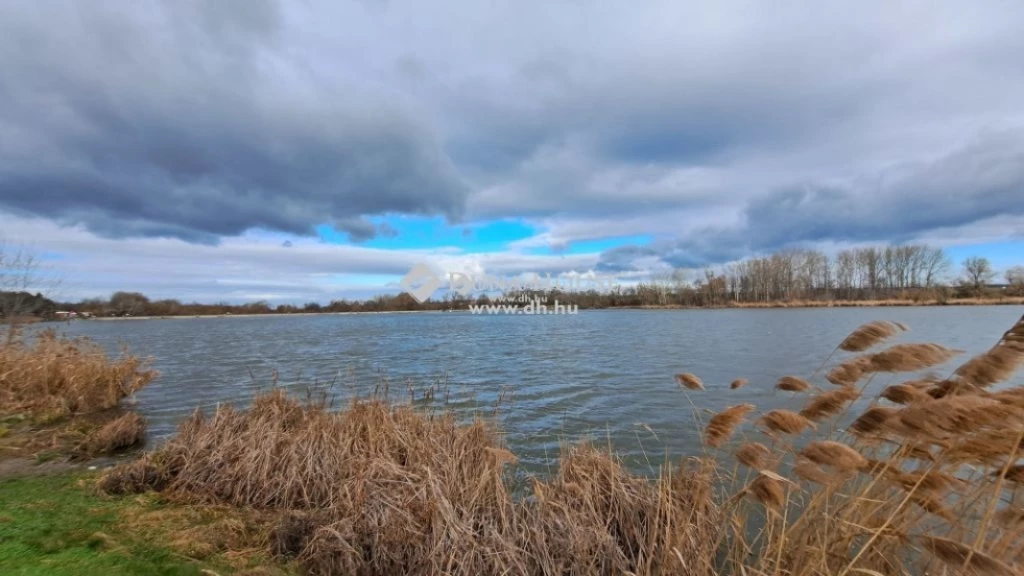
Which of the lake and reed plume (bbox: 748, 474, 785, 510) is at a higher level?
reed plume (bbox: 748, 474, 785, 510)

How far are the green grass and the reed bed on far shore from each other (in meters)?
0.85

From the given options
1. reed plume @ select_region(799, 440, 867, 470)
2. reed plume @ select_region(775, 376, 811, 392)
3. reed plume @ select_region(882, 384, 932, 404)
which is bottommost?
reed plume @ select_region(799, 440, 867, 470)

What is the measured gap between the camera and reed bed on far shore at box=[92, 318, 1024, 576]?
3.13m

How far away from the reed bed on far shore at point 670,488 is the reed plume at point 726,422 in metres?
0.02

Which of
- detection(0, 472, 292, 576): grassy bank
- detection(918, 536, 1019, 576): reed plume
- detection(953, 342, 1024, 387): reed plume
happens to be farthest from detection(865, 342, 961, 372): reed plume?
detection(0, 472, 292, 576): grassy bank

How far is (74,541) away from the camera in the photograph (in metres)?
4.82

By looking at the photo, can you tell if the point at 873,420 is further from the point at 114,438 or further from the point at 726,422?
the point at 114,438

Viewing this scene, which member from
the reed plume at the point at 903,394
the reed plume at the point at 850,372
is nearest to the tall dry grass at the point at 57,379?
the reed plume at the point at 850,372

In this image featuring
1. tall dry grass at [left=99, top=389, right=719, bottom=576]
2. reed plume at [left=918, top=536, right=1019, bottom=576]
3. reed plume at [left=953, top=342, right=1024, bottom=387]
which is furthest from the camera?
tall dry grass at [left=99, top=389, right=719, bottom=576]

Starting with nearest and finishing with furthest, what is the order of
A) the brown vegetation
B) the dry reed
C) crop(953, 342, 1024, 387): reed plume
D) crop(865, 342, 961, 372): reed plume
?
crop(953, 342, 1024, 387): reed plume → crop(865, 342, 961, 372): reed plume → the dry reed → the brown vegetation

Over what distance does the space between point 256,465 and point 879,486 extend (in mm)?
7626

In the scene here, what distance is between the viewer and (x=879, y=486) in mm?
4031

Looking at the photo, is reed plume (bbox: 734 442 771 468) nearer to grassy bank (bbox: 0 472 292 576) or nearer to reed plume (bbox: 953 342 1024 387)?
reed plume (bbox: 953 342 1024 387)

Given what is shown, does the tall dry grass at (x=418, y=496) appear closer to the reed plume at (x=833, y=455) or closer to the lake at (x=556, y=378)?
the reed plume at (x=833, y=455)
